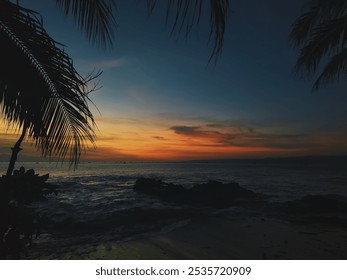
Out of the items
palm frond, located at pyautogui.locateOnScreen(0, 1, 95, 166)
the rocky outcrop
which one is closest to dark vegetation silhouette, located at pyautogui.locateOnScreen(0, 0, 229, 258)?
palm frond, located at pyautogui.locateOnScreen(0, 1, 95, 166)

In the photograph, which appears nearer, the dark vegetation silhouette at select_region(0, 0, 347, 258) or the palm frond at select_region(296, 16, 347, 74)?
the dark vegetation silhouette at select_region(0, 0, 347, 258)

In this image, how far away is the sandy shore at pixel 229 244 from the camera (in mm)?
5938

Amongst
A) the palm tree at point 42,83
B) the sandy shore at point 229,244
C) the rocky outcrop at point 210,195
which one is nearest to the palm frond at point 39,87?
the palm tree at point 42,83

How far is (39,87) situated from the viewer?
2637 millimetres

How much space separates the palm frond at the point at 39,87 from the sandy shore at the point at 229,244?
12.8 ft

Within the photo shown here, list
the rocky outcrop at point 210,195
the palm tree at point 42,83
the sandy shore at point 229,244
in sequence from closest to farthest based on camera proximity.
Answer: the palm tree at point 42,83 < the sandy shore at point 229,244 < the rocky outcrop at point 210,195

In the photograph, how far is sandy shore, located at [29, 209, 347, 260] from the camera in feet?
19.5

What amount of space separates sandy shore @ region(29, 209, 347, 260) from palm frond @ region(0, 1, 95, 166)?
390cm

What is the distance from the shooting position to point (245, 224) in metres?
9.15

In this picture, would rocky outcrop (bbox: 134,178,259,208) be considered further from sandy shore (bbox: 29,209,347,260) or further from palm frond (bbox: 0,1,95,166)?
palm frond (bbox: 0,1,95,166)

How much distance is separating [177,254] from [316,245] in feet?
11.9

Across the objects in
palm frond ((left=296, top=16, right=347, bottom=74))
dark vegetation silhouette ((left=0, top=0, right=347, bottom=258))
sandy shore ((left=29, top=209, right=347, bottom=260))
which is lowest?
sandy shore ((left=29, top=209, right=347, bottom=260))

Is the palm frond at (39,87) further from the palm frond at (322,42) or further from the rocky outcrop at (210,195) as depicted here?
the rocky outcrop at (210,195)
